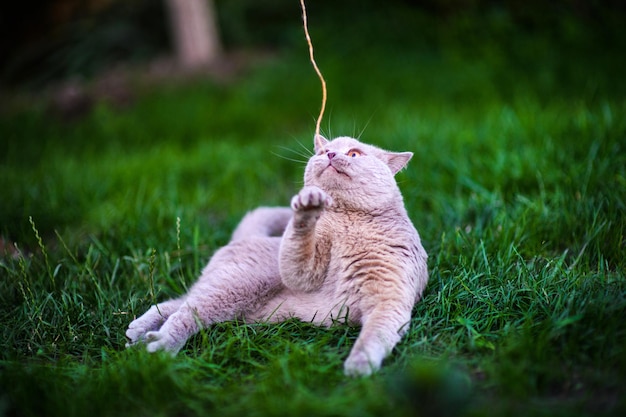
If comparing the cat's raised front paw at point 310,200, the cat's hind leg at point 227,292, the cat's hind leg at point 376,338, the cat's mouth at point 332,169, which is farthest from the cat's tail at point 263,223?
the cat's hind leg at point 376,338

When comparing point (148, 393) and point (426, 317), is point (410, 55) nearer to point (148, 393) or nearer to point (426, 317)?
point (426, 317)

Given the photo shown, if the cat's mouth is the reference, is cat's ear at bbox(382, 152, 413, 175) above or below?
below

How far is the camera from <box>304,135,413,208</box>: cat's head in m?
2.31

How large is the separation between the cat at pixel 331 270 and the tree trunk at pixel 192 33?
508cm

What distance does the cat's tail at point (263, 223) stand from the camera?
113 inches

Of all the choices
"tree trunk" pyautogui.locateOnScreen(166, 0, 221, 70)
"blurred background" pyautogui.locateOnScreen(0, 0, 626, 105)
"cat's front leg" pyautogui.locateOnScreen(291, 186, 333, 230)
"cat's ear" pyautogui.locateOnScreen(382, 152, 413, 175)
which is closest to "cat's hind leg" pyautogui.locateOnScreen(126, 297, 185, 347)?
"cat's front leg" pyautogui.locateOnScreen(291, 186, 333, 230)

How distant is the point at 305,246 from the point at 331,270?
0.68ft

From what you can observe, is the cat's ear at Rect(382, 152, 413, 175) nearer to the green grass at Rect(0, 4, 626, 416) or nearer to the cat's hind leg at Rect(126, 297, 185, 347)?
the green grass at Rect(0, 4, 626, 416)

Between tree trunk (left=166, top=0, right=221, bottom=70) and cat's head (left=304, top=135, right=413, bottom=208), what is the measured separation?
5.08 meters

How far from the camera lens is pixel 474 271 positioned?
257 centimetres

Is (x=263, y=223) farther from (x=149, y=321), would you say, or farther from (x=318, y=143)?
(x=149, y=321)

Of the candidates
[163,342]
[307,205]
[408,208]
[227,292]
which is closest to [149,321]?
[163,342]

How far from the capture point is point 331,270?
2.32 meters

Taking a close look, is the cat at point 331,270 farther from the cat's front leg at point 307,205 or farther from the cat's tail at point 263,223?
the cat's tail at point 263,223
